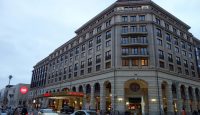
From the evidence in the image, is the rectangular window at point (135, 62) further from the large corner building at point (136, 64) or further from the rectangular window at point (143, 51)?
the rectangular window at point (143, 51)

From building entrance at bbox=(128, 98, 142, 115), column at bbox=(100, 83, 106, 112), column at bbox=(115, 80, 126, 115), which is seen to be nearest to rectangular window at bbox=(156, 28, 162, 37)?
column at bbox=(115, 80, 126, 115)

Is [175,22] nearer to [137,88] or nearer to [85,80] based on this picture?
[137,88]

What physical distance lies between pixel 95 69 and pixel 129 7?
60.3 feet

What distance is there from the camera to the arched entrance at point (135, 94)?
4212 centimetres

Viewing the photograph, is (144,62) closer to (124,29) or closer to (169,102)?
(124,29)

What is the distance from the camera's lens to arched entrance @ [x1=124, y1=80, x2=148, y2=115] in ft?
138

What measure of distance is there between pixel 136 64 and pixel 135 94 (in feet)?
22.4

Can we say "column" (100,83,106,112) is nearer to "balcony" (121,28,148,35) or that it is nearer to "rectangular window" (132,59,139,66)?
"rectangular window" (132,59,139,66)

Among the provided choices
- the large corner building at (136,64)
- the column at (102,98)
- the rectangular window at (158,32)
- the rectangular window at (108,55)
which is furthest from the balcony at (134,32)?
the column at (102,98)

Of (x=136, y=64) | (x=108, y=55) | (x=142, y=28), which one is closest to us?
(x=136, y=64)

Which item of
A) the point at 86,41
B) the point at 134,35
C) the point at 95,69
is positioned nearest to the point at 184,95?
the point at 134,35

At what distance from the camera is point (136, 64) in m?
42.3

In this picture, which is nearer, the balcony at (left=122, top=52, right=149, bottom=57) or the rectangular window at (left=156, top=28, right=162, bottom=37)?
the balcony at (left=122, top=52, right=149, bottom=57)

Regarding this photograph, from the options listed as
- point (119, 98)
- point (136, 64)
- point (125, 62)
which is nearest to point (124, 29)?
point (125, 62)
